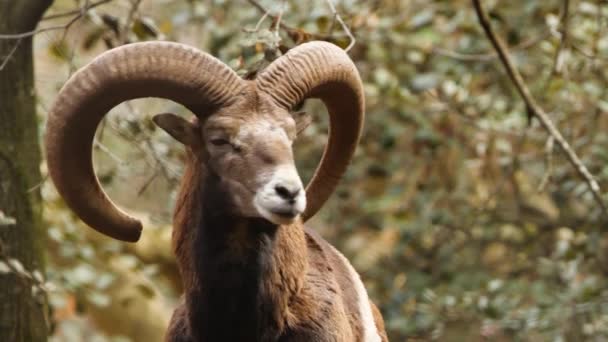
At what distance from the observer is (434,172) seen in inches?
485

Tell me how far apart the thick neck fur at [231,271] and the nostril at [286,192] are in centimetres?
45

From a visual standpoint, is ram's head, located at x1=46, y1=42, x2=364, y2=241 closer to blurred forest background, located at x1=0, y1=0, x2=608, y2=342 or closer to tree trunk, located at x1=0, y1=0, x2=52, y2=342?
tree trunk, located at x1=0, y1=0, x2=52, y2=342

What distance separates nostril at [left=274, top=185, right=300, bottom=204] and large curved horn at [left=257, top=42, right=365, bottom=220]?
1.99 ft

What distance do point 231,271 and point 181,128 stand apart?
0.67m

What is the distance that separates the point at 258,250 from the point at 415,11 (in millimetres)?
6081

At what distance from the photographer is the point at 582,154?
973 cm

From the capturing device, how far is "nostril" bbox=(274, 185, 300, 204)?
4414 mm

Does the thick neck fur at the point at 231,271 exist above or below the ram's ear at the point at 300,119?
below

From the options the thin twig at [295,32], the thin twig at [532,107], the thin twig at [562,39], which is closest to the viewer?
the thin twig at [295,32]

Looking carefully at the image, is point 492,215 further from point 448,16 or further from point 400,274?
point 448,16

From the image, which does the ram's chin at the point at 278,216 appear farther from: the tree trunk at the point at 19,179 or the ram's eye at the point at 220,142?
the tree trunk at the point at 19,179

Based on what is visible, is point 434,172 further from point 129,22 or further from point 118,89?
point 118,89

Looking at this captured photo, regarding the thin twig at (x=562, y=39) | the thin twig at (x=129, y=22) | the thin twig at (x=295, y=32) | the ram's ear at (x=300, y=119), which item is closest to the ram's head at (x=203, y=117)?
the ram's ear at (x=300, y=119)

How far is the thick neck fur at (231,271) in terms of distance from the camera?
16.1 ft
